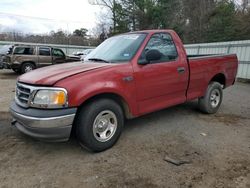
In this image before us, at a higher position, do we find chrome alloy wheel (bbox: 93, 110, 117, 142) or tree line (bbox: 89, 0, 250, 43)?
tree line (bbox: 89, 0, 250, 43)

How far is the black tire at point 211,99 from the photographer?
5.48 metres

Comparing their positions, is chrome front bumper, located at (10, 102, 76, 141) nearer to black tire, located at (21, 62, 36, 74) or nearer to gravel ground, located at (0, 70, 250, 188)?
gravel ground, located at (0, 70, 250, 188)

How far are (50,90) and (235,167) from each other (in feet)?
9.09

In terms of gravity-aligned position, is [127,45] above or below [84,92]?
above

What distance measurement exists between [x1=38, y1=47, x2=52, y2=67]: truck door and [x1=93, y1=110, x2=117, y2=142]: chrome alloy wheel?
38.3ft

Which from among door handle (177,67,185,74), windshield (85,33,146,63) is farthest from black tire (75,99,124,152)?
door handle (177,67,185,74)

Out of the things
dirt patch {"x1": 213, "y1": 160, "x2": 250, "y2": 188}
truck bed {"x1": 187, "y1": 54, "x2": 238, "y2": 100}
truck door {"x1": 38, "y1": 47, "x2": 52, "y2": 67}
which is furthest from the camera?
truck door {"x1": 38, "y1": 47, "x2": 52, "y2": 67}

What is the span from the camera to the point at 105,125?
12.1ft

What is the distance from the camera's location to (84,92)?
3266 mm

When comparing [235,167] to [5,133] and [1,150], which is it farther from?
[5,133]

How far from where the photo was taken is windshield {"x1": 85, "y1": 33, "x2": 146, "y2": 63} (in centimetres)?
408

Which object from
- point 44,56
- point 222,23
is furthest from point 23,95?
point 222,23

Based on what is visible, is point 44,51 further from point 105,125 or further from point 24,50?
point 105,125

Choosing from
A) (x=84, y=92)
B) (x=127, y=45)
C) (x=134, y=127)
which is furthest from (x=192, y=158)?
(x=127, y=45)
